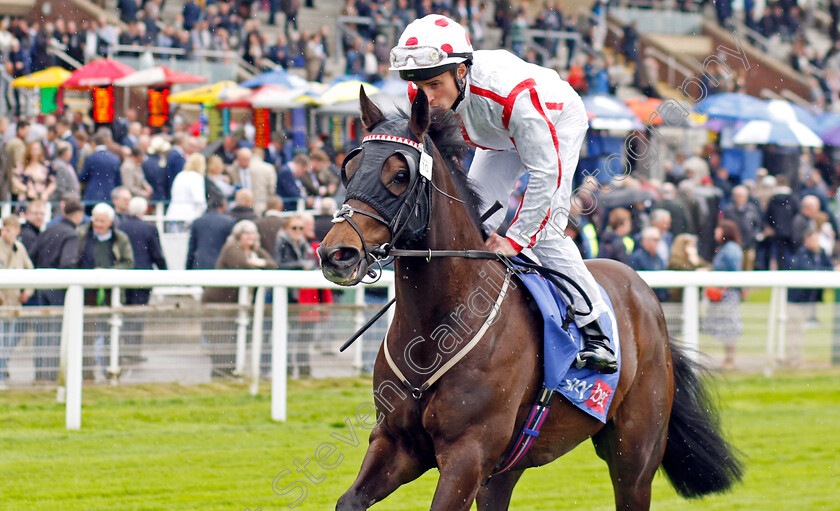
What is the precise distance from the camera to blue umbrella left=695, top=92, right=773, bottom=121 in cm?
1584

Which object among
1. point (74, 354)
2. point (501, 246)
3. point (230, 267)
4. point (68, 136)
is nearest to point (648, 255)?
point (230, 267)

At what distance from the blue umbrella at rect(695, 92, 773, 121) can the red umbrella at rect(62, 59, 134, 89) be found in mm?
8021

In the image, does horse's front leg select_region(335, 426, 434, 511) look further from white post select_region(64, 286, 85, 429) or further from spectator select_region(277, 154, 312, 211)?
spectator select_region(277, 154, 312, 211)

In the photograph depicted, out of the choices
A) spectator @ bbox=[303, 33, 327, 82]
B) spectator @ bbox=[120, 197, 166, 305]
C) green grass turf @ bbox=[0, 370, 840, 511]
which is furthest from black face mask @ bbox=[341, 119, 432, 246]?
spectator @ bbox=[303, 33, 327, 82]

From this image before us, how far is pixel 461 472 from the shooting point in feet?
10.5

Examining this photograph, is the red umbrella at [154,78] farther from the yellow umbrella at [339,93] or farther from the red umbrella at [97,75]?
the yellow umbrella at [339,93]

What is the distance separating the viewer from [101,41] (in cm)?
1711

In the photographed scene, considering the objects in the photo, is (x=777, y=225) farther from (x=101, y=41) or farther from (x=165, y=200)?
(x=101, y=41)

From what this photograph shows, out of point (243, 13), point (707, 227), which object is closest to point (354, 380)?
point (707, 227)

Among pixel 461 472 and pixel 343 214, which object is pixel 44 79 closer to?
pixel 343 214

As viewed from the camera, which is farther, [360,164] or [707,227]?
[707,227]

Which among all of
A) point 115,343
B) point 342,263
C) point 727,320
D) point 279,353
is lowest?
point 727,320

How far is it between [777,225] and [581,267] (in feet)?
29.6

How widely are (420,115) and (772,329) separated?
6.10m
